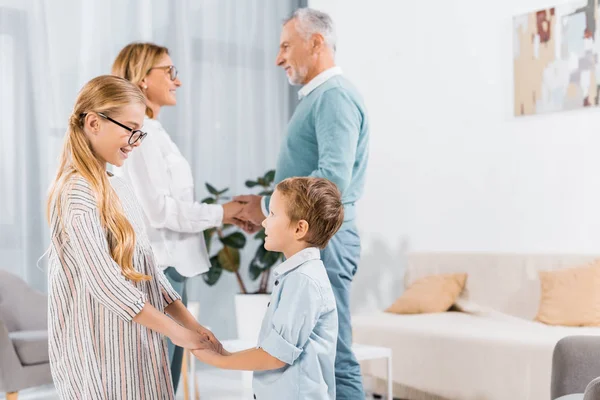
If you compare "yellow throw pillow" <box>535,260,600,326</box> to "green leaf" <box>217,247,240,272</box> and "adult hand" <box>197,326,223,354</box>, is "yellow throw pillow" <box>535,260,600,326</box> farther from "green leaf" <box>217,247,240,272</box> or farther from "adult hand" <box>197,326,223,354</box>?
"adult hand" <box>197,326,223,354</box>

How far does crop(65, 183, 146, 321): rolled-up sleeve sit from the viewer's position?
1.53 meters

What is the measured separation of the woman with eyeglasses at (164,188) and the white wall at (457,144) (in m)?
2.14

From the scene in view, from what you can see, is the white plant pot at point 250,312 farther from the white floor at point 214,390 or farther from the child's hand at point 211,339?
the child's hand at point 211,339

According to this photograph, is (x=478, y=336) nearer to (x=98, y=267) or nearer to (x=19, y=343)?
(x=19, y=343)

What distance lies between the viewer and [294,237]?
5.71ft

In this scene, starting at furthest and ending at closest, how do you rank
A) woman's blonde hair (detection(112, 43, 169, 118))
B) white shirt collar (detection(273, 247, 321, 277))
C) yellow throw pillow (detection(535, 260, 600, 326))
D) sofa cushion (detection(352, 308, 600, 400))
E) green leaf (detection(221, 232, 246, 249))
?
green leaf (detection(221, 232, 246, 249))
yellow throw pillow (detection(535, 260, 600, 326))
sofa cushion (detection(352, 308, 600, 400))
woman's blonde hair (detection(112, 43, 169, 118))
white shirt collar (detection(273, 247, 321, 277))

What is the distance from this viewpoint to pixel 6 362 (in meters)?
3.22

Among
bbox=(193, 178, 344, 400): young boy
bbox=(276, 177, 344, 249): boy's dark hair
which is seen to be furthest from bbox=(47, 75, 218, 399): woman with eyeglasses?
bbox=(276, 177, 344, 249): boy's dark hair

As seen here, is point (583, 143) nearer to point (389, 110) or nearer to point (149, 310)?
point (389, 110)

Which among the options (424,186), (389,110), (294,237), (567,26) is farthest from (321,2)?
(294,237)

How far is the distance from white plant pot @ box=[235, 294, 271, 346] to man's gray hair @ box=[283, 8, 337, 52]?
1619 mm

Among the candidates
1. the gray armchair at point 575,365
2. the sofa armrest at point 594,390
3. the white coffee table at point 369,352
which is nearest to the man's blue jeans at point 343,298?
the white coffee table at point 369,352

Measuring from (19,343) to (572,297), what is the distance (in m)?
2.45

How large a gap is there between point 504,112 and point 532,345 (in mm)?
1573
